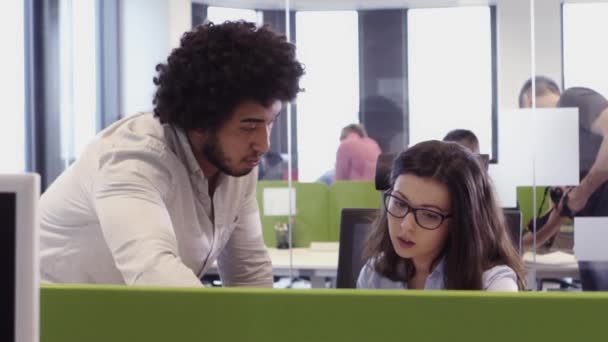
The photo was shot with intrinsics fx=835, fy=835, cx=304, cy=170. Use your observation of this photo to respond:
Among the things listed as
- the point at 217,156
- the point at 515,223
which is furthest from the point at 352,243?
the point at 217,156

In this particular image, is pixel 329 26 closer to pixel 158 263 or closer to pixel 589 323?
pixel 158 263

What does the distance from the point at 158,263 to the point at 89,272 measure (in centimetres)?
41

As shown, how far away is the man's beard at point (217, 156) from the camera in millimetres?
1599

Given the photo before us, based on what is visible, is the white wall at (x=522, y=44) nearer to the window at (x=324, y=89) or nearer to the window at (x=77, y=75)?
the window at (x=324, y=89)

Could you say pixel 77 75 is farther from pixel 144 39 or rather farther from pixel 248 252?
pixel 248 252

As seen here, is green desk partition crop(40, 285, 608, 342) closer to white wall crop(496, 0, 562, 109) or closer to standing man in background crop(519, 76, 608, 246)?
standing man in background crop(519, 76, 608, 246)

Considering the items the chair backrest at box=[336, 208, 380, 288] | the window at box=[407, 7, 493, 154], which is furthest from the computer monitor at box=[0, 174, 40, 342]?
the window at box=[407, 7, 493, 154]

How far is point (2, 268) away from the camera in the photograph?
0.75m

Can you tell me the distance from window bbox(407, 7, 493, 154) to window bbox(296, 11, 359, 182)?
347mm

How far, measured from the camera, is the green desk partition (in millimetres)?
763

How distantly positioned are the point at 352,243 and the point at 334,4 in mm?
2617

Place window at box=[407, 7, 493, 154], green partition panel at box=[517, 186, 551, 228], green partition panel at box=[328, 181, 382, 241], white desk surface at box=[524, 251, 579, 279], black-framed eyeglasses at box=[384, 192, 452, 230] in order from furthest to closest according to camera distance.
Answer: window at box=[407, 7, 493, 154], green partition panel at box=[328, 181, 382, 241], green partition panel at box=[517, 186, 551, 228], white desk surface at box=[524, 251, 579, 279], black-framed eyeglasses at box=[384, 192, 452, 230]

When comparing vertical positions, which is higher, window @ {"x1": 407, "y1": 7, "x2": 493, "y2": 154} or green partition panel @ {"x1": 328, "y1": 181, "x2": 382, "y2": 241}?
window @ {"x1": 407, "y1": 7, "x2": 493, "y2": 154}

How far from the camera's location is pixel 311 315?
2.59ft
